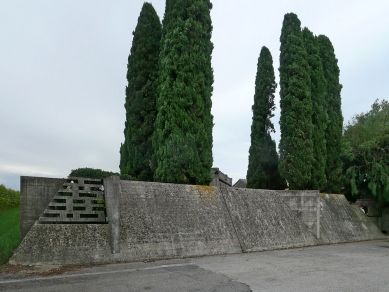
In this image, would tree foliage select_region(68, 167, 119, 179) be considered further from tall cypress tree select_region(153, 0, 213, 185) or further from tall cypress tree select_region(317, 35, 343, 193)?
tall cypress tree select_region(317, 35, 343, 193)

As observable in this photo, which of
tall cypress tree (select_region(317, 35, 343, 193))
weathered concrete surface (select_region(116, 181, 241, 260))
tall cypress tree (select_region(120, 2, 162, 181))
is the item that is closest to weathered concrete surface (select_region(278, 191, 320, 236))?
tall cypress tree (select_region(317, 35, 343, 193))

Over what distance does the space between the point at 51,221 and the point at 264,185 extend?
12597 millimetres

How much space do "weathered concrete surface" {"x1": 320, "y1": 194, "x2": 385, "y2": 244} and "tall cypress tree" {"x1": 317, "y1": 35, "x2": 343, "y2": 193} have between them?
113cm

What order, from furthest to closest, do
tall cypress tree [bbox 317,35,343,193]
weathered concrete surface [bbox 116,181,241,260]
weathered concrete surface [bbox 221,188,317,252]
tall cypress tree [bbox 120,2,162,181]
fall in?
tall cypress tree [bbox 317,35,343,193] < tall cypress tree [bbox 120,2,162,181] < weathered concrete surface [bbox 221,188,317,252] < weathered concrete surface [bbox 116,181,241,260]

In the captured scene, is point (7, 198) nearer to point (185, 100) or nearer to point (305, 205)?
point (185, 100)

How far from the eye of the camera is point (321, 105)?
1706cm

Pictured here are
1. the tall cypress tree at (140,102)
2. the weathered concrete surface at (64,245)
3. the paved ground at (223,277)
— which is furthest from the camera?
the tall cypress tree at (140,102)

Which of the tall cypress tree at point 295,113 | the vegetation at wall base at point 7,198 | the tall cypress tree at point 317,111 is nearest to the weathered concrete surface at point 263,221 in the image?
the tall cypress tree at point 295,113

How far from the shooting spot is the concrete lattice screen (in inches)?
324

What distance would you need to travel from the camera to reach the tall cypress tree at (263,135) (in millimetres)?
18484

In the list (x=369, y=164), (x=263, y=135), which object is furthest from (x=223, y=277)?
(x=369, y=164)

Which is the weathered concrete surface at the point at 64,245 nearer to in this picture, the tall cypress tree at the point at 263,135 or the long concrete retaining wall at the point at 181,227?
the long concrete retaining wall at the point at 181,227

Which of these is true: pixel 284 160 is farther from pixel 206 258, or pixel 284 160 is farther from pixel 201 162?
pixel 206 258

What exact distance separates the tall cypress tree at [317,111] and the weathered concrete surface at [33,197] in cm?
1204
